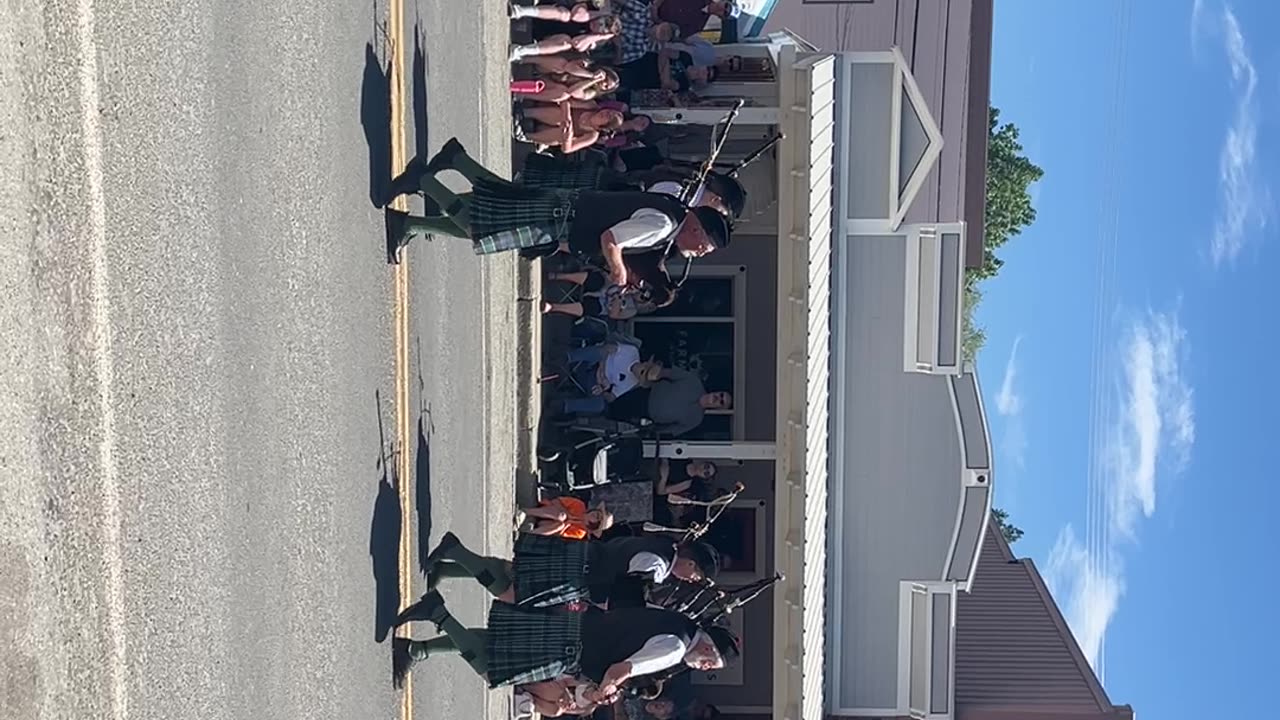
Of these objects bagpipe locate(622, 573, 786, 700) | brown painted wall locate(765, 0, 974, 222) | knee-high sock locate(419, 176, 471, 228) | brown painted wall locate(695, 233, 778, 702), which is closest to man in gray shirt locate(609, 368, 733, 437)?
brown painted wall locate(695, 233, 778, 702)

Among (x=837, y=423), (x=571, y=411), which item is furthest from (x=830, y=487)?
(x=571, y=411)

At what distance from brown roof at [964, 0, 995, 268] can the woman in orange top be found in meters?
9.61

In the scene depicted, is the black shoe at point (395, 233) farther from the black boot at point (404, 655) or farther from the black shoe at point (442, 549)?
the black boot at point (404, 655)

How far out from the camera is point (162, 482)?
5414 mm

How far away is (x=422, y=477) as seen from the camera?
9.42 m

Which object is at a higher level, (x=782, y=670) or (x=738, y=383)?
(x=738, y=383)

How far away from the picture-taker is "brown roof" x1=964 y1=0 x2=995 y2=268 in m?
20.1

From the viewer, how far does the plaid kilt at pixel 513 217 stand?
8.52 m

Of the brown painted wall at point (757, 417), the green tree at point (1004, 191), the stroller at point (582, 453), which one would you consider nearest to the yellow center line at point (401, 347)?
the stroller at point (582, 453)

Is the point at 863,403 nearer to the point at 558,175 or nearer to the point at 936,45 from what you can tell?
the point at 558,175

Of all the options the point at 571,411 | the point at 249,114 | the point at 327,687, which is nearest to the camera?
the point at 249,114

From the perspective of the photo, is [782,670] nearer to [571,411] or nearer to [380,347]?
[571,411]

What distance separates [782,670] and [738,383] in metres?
4.31

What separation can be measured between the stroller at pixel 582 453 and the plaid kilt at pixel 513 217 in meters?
5.28
